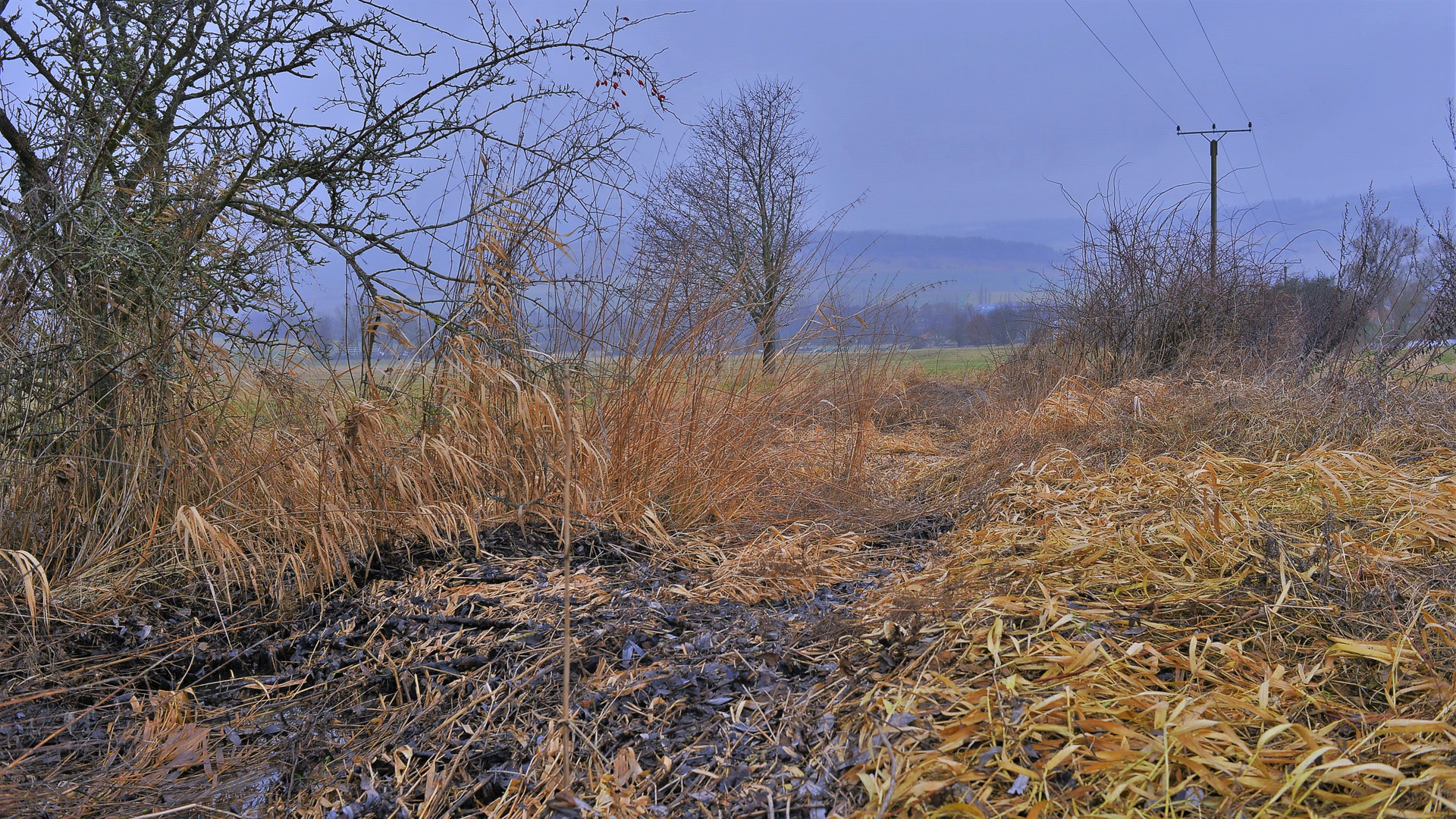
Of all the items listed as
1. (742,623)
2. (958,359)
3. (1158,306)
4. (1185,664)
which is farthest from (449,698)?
(958,359)

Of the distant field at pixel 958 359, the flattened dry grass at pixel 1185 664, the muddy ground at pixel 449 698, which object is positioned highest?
the distant field at pixel 958 359

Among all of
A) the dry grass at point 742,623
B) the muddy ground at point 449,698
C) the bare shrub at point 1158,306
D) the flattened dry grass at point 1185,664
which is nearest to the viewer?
the flattened dry grass at point 1185,664

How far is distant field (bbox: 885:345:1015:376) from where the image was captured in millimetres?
7973

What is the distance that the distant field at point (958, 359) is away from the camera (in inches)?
314

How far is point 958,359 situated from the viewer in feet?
40.3

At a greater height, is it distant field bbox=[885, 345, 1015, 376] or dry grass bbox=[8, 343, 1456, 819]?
distant field bbox=[885, 345, 1015, 376]

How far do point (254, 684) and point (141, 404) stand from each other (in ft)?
4.13

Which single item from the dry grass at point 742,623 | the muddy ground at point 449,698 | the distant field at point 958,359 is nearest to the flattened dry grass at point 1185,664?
the dry grass at point 742,623

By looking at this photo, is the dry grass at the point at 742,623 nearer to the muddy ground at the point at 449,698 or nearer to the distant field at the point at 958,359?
the muddy ground at the point at 449,698

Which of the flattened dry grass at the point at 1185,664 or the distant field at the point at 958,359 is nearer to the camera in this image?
the flattened dry grass at the point at 1185,664

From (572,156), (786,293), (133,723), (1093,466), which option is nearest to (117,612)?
(133,723)

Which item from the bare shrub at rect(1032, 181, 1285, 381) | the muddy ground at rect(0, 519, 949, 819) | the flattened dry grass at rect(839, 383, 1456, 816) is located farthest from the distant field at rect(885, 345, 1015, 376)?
the muddy ground at rect(0, 519, 949, 819)

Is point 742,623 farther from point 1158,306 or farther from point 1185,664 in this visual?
point 1158,306

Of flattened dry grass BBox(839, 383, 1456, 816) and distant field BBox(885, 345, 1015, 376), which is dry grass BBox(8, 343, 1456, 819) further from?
distant field BBox(885, 345, 1015, 376)
